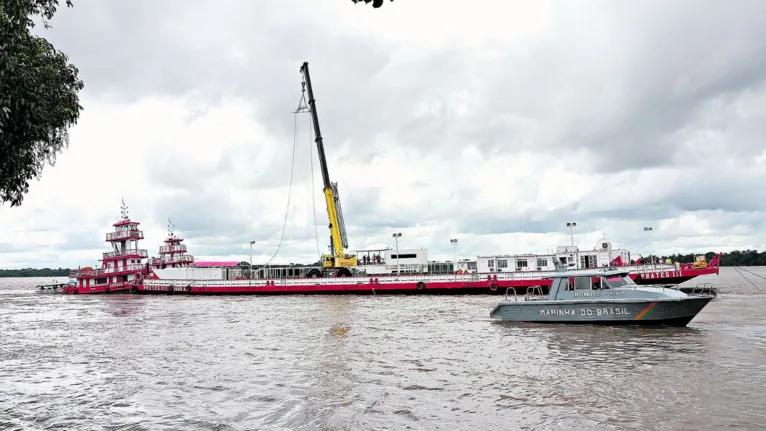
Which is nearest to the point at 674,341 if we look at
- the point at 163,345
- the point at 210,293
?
the point at 163,345

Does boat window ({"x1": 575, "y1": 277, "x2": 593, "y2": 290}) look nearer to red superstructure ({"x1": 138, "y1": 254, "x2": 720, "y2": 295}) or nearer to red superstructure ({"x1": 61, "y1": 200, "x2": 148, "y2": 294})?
red superstructure ({"x1": 138, "y1": 254, "x2": 720, "y2": 295})

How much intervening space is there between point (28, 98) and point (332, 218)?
169 feet

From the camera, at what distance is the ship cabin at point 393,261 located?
222 feet

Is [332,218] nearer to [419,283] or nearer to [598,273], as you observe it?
[419,283]

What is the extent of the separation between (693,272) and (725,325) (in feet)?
89.3

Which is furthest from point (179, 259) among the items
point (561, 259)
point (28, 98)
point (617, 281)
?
point (28, 98)

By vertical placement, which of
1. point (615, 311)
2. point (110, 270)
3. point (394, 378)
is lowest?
point (394, 378)

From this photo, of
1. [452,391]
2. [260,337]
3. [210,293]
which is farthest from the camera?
[210,293]

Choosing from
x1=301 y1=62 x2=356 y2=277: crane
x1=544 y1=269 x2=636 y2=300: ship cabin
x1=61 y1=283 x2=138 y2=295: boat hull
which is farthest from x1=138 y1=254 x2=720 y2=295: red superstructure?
x1=544 y1=269 x2=636 y2=300: ship cabin

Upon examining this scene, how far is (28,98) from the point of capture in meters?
8.92

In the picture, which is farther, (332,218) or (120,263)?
(120,263)

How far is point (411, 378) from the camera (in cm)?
1485

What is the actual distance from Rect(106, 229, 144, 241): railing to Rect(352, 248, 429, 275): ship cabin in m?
29.6

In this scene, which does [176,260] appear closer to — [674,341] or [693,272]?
[693,272]
